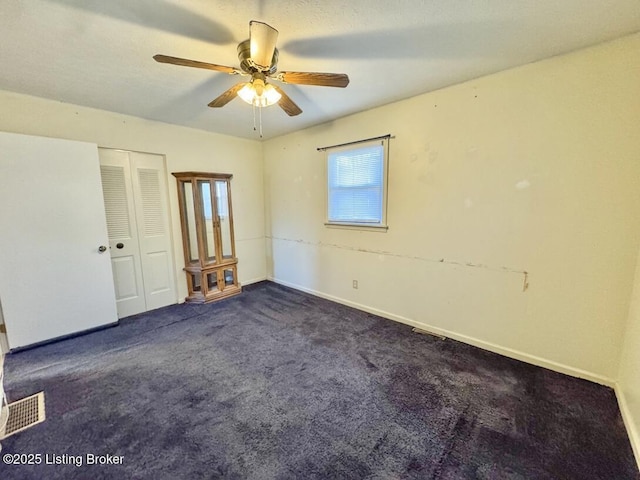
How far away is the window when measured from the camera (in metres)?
3.05

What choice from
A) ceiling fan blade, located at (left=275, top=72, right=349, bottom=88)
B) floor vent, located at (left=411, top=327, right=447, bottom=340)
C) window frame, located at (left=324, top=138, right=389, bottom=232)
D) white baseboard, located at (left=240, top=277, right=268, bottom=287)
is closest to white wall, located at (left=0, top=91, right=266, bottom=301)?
white baseboard, located at (left=240, top=277, right=268, bottom=287)

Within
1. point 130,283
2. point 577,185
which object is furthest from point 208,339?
point 577,185

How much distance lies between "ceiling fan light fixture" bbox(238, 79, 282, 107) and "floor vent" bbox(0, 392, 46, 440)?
2511 millimetres

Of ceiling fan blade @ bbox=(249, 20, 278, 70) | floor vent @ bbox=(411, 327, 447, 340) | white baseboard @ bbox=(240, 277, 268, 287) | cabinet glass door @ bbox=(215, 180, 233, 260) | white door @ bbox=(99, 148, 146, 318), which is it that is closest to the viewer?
ceiling fan blade @ bbox=(249, 20, 278, 70)

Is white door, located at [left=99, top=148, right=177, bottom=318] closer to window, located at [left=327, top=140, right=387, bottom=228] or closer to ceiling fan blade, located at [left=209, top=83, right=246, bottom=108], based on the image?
ceiling fan blade, located at [left=209, top=83, right=246, bottom=108]

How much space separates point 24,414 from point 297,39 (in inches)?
119

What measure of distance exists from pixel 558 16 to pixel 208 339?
3.60 metres

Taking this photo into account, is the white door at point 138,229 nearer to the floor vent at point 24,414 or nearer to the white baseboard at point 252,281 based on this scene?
the white baseboard at point 252,281

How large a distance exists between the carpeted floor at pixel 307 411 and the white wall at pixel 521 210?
0.35 m

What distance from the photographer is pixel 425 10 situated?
4.81 feet

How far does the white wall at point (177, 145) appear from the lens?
258cm

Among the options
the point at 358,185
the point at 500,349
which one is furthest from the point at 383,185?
the point at 500,349

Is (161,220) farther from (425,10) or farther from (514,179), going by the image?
(514,179)

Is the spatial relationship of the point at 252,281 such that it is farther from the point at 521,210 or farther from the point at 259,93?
the point at 521,210
